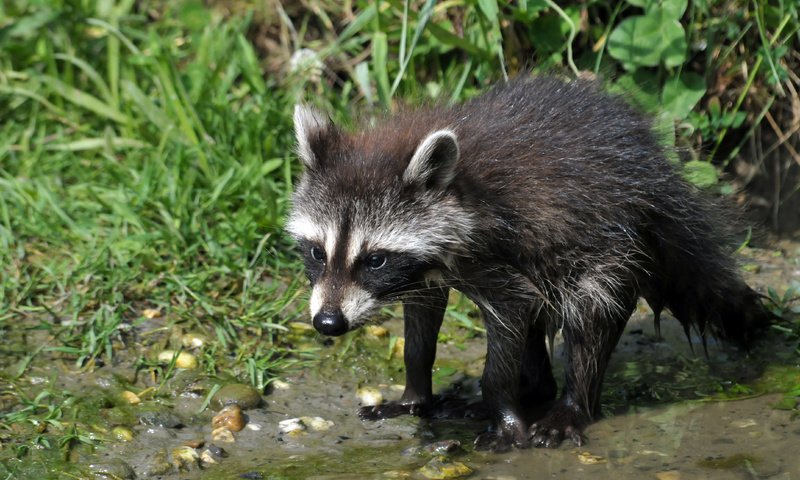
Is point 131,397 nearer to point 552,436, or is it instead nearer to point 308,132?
point 308,132

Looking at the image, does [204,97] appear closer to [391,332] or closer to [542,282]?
[391,332]

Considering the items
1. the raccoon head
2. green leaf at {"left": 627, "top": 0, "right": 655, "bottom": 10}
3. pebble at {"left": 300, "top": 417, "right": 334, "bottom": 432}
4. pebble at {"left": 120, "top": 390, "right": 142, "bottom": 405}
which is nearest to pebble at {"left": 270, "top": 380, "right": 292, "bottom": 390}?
pebble at {"left": 300, "top": 417, "right": 334, "bottom": 432}

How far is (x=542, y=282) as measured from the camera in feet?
16.7

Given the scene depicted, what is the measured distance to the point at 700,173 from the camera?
6.01 metres

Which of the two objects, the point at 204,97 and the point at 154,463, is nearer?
the point at 154,463

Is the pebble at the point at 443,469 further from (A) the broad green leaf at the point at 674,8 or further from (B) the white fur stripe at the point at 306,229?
(A) the broad green leaf at the point at 674,8

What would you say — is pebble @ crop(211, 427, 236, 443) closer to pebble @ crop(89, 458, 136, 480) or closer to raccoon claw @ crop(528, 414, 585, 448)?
pebble @ crop(89, 458, 136, 480)

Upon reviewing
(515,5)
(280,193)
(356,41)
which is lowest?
(280,193)

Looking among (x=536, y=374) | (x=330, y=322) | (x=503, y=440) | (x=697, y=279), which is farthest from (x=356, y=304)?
(x=697, y=279)

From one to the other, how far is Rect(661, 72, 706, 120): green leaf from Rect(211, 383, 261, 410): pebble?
9.79ft

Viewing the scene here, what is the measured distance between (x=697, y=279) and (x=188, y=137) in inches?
131

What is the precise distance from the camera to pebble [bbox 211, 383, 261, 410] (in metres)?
5.45

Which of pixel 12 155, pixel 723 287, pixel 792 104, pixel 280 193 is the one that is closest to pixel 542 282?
pixel 723 287

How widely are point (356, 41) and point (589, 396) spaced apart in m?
3.33
